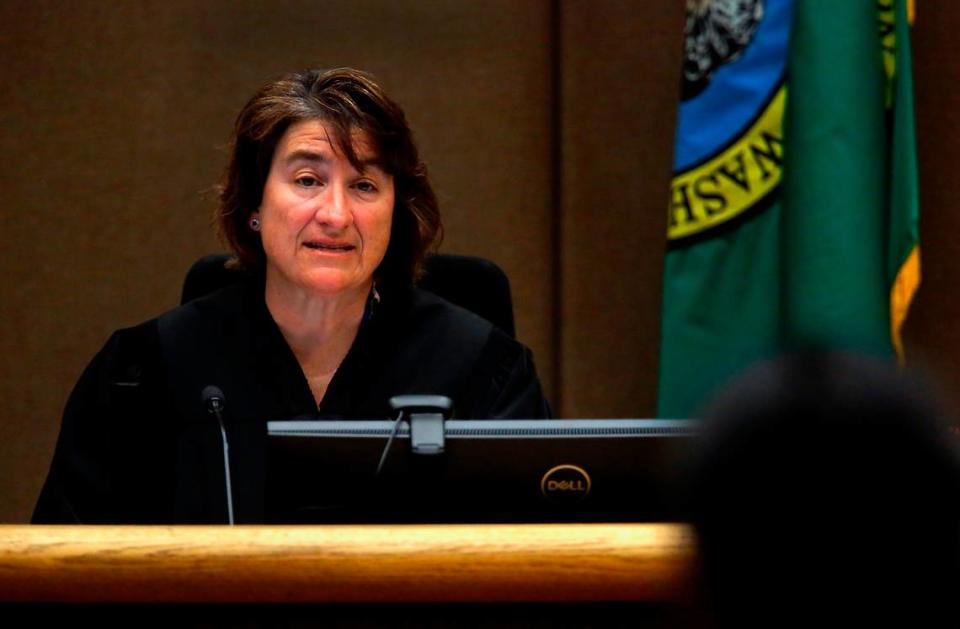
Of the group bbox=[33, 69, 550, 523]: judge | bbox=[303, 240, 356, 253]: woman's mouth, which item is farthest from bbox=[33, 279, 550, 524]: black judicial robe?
bbox=[303, 240, 356, 253]: woman's mouth

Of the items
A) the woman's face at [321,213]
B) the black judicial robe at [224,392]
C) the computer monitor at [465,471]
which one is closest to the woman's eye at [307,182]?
the woman's face at [321,213]

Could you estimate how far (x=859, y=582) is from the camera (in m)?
0.33

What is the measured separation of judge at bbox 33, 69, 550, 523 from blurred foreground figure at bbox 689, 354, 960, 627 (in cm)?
140

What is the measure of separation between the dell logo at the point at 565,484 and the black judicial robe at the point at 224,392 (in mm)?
503

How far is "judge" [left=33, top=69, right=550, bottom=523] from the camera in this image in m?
1.70

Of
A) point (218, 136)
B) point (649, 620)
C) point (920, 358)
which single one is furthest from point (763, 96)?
point (920, 358)

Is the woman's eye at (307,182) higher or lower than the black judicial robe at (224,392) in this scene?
higher

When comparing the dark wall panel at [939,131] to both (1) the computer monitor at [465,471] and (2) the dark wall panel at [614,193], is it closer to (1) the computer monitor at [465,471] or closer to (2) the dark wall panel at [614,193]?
(2) the dark wall panel at [614,193]

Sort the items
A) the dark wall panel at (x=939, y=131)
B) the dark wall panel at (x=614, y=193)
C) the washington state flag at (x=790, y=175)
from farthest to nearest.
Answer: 1. the dark wall panel at (x=614, y=193)
2. the dark wall panel at (x=939, y=131)
3. the washington state flag at (x=790, y=175)

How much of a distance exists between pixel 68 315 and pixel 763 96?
172cm

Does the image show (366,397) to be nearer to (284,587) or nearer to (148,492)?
(148,492)

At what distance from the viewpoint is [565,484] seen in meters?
1.25

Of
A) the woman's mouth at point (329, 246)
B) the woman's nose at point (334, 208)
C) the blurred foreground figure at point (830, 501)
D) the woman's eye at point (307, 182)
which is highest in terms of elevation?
the blurred foreground figure at point (830, 501)

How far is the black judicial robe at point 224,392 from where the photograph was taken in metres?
1.67
